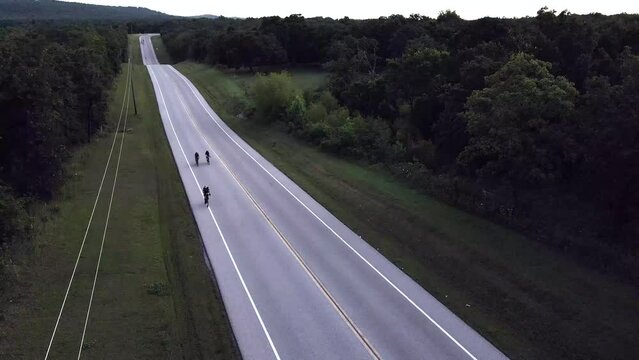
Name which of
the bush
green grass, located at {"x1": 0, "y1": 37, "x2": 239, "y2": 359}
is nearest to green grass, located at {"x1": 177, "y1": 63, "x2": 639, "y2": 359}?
green grass, located at {"x1": 0, "y1": 37, "x2": 239, "y2": 359}

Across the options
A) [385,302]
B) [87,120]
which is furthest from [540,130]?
[87,120]

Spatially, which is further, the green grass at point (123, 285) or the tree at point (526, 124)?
the tree at point (526, 124)

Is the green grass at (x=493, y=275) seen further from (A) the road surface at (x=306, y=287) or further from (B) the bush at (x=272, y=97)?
(B) the bush at (x=272, y=97)

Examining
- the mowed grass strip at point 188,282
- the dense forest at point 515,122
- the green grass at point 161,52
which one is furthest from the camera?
the green grass at point 161,52

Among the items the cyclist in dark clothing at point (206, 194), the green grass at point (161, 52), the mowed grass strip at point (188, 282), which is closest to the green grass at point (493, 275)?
the cyclist in dark clothing at point (206, 194)

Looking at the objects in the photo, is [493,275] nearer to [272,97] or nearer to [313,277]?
[313,277]

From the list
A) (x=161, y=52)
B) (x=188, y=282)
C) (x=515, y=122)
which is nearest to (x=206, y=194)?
(x=188, y=282)
